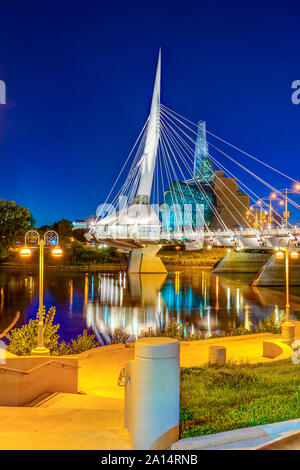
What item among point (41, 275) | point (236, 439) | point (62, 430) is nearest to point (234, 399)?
point (236, 439)

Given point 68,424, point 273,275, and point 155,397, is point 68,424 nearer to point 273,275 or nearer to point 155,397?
point 155,397

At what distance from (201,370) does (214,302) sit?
3121 cm

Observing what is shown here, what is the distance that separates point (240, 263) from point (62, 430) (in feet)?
285

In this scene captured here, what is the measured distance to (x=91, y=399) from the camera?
745cm

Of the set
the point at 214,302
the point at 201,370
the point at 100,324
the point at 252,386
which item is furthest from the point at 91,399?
the point at 214,302

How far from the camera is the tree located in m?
55.8

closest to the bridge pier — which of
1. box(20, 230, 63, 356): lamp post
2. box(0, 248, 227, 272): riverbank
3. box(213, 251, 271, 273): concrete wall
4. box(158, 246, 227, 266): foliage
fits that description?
box(0, 248, 227, 272): riverbank

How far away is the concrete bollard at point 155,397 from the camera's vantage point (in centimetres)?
443

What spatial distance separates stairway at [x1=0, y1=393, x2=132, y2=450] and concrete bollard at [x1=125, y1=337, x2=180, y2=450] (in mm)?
274

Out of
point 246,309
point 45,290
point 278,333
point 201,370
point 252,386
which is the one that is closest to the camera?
point 252,386

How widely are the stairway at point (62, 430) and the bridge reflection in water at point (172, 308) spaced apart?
604 inches

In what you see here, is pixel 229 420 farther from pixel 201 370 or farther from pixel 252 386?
pixel 201 370

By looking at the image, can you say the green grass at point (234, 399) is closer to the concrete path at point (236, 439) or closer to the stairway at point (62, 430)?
the concrete path at point (236, 439)

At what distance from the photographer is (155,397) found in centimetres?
448
